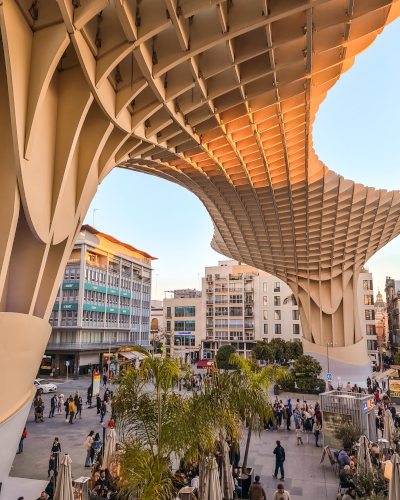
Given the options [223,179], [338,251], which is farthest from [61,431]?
[338,251]

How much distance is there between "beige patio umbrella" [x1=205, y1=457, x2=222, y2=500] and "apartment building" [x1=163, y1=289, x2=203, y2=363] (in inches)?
3016

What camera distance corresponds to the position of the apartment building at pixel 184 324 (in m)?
88.6

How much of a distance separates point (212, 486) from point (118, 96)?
11077mm

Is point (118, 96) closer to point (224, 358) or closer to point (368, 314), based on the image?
point (224, 358)

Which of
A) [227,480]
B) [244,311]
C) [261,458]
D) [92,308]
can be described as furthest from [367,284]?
[227,480]

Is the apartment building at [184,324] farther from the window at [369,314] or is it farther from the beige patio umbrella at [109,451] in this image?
the beige patio umbrella at [109,451]

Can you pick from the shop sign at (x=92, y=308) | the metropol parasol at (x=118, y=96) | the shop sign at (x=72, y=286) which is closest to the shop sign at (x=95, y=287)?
the shop sign at (x=72, y=286)

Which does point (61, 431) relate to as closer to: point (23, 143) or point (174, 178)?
point (174, 178)

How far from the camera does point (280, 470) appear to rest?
1448cm

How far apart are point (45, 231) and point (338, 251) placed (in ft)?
120

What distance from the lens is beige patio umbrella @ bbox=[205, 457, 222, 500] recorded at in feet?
35.5

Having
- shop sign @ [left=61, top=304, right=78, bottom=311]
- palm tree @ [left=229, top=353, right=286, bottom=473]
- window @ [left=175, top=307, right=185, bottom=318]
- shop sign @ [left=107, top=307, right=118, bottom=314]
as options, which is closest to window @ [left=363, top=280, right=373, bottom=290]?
window @ [left=175, top=307, right=185, bottom=318]

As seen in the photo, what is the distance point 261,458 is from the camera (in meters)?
17.3

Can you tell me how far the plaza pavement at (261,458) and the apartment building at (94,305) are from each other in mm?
28496
